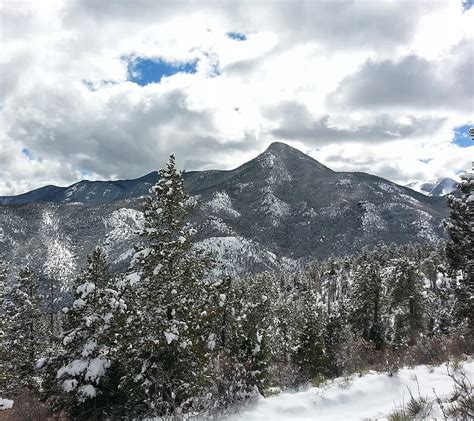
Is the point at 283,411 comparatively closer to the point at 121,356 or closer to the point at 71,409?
the point at 121,356

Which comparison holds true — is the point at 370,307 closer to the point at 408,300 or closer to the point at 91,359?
the point at 408,300

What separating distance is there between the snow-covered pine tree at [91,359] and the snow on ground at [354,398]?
6270mm

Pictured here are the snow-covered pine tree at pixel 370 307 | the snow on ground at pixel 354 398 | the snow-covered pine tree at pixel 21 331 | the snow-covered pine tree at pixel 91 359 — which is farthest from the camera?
the snow-covered pine tree at pixel 370 307

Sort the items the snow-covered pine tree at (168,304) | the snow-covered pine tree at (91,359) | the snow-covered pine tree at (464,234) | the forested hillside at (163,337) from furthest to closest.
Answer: the snow-covered pine tree at (464,234), the snow-covered pine tree at (91,359), the snow-covered pine tree at (168,304), the forested hillside at (163,337)

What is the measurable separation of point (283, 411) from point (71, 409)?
27.8 feet

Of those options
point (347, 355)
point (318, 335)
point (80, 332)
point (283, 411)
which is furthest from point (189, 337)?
point (318, 335)

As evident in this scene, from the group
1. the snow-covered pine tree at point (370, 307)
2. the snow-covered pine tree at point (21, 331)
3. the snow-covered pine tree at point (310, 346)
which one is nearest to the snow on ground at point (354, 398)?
the snow-covered pine tree at point (310, 346)

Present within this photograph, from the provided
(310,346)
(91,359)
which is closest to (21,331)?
(91,359)

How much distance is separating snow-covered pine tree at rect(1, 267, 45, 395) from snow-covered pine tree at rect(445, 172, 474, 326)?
91.7 ft

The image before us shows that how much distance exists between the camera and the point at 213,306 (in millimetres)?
14500

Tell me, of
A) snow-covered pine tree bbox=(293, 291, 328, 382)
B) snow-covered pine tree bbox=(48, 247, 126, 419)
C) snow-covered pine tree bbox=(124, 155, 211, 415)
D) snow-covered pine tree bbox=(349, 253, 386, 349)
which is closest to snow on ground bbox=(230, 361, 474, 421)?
snow-covered pine tree bbox=(124, 155, 211, 415)

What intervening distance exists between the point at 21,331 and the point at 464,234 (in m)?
30.0

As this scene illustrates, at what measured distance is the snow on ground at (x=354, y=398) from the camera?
7.93m

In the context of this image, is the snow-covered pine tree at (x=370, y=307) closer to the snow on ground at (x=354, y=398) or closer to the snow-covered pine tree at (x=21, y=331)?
the snow on ground at (x=354, y=398)
